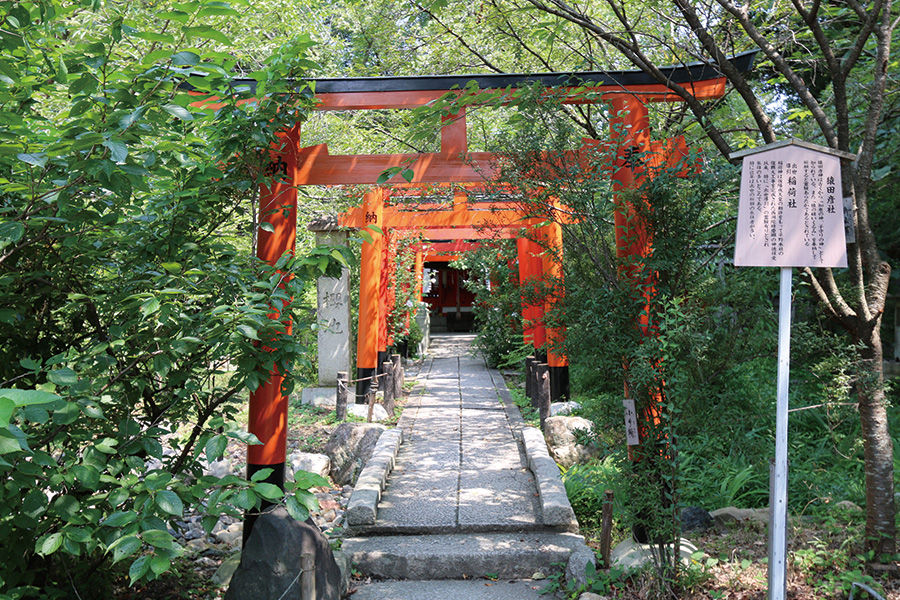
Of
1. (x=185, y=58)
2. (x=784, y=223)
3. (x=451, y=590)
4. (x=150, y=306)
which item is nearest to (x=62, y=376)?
(x=150, y=306)

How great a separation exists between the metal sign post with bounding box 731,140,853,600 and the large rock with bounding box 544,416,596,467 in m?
3.01

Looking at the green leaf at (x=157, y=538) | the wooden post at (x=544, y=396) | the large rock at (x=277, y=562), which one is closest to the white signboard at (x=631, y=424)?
the large rock at (x=277, y=562)

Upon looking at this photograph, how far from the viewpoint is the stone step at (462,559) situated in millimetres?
4039

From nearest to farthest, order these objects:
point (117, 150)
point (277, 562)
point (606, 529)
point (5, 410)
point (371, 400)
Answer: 1. point (5, 410)
2. point (117, 150)
3. point (277, 562)
4. point (606, 529)
5. point (371, 400)

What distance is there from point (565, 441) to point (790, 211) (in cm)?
378

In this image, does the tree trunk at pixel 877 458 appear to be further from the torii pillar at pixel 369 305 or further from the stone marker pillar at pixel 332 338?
the stone marker pillar at pixel 332 338

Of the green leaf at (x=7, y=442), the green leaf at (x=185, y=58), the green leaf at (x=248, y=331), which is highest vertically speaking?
the green leaf at (x=185, y=58)

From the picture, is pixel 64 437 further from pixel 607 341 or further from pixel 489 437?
pixel 489 437

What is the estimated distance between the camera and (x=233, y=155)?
10.9 feet

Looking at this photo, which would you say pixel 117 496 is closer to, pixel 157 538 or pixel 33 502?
pixel 33 502

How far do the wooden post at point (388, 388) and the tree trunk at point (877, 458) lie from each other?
5.92 metres

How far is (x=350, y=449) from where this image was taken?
643 centimetres

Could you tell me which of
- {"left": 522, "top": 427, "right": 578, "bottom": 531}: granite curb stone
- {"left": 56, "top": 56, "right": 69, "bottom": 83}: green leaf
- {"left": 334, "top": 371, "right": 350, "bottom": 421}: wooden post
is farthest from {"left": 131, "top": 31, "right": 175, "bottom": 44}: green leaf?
{"left": 334, "top": 371, "right": 350, "bottom": 421}: wooden post

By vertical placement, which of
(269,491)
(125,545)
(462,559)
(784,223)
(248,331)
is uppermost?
(784,223)
